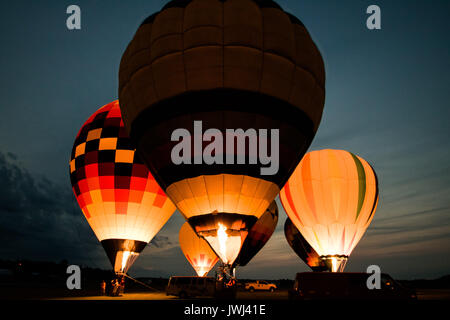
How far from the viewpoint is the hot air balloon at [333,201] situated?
58.4ft

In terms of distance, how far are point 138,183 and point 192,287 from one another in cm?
528

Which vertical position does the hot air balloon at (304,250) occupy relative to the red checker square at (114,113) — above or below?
below

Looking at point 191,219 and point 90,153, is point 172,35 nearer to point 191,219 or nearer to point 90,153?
point 191,219

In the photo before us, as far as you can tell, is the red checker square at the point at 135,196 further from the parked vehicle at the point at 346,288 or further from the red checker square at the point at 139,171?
the parked vehicle at the point at 346,288

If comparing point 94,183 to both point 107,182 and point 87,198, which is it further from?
point 87,198

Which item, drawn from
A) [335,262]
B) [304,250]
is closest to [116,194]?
[335,262]

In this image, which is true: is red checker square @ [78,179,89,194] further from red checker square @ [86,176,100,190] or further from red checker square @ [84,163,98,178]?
red checker square @ [84,163,98,178]

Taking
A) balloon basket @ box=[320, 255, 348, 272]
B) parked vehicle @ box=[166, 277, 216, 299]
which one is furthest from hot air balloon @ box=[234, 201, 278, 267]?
parked vehicle @ box=[166, 277, 216, 299]

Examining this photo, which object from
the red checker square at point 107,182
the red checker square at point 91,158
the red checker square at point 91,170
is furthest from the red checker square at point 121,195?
the red checker square at point 91,158

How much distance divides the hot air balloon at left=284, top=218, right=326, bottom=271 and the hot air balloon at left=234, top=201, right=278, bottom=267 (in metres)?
1.77

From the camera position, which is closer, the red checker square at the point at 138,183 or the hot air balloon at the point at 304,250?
the red checker square at the point at 138,183

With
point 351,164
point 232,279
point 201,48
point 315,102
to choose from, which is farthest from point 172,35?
point 351,164

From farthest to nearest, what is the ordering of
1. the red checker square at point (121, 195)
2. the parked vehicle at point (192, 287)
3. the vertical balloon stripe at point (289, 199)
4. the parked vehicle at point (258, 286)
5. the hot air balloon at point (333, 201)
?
the parked vehicle at point (258, 286) < the vertical balloon stripe at point (289, 199) < the hot air balloon at point (333, 201) < the parked vehicle at point (192, 287) < the red checker square at point (121, 195)

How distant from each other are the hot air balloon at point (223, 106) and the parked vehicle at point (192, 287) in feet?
22.5
